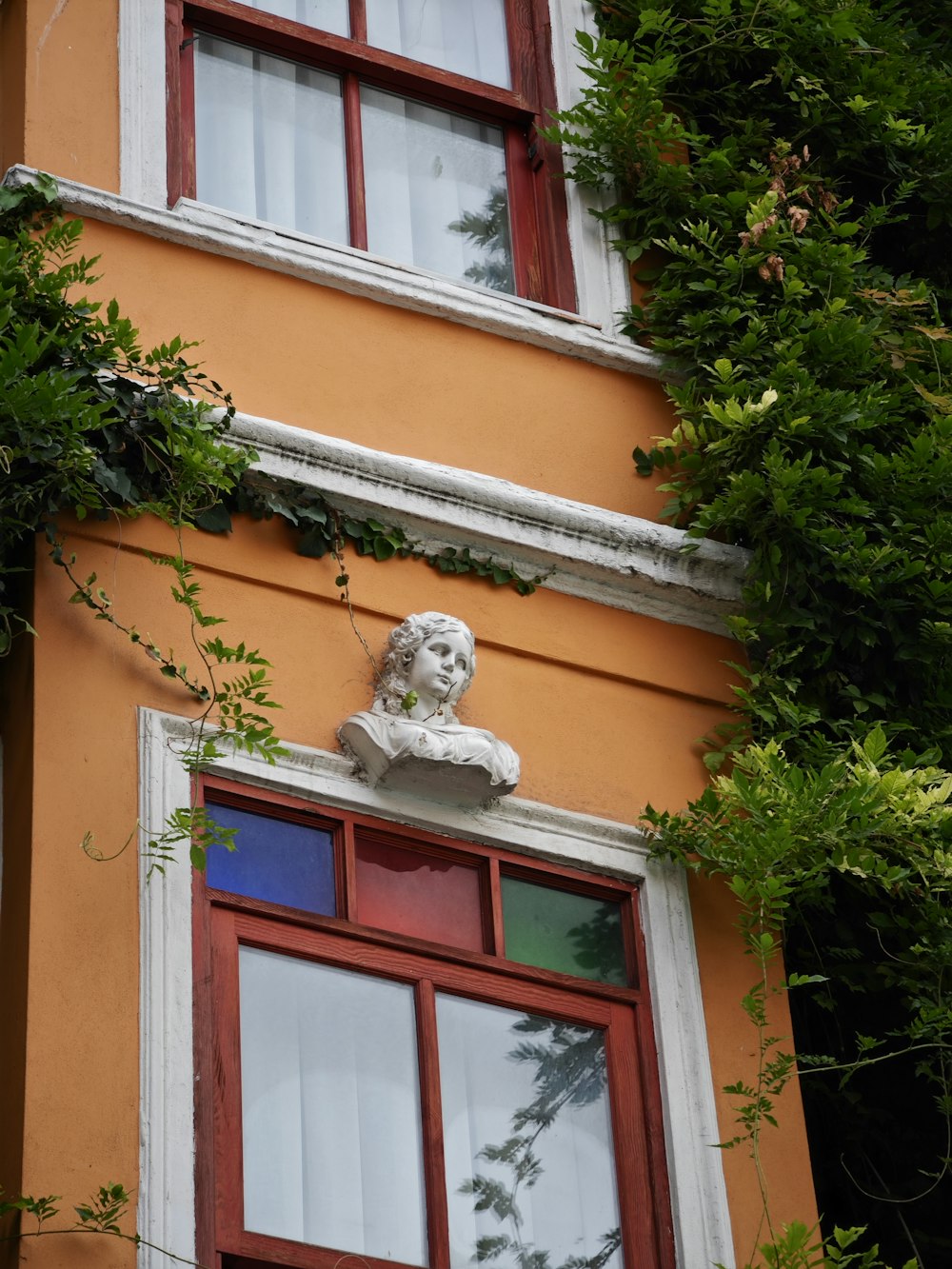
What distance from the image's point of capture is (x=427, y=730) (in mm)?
7531

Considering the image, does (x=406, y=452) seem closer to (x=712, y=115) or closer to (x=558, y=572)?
(x=558, y=572)

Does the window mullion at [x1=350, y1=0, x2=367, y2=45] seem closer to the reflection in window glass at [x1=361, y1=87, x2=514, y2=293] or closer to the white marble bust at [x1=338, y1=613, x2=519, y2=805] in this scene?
the reflection in window glass at [x1=361, y1=87, x2=514, y2=293]

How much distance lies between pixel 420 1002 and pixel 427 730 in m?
0.79

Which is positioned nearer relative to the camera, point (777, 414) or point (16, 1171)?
point (16, 1171)

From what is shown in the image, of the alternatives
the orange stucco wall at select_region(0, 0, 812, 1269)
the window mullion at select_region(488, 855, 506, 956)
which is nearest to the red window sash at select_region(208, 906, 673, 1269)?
the window mullion at select_region(488, 855, 506, 956)

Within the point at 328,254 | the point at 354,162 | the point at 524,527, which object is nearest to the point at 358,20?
the point at 354,162

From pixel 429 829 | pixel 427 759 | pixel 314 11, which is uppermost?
pixel 314 11

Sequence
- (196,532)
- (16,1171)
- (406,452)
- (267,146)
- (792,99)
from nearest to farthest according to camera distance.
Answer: (16,1171)
(196,532)
(406,452)
(267,146)
(792,99)

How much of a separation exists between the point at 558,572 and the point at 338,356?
3.12 ft

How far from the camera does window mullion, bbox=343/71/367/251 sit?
881 centimetres

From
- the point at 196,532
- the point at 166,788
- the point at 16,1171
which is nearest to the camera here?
the point at 16,1171

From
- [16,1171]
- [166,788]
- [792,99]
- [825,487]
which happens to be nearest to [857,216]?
[792,99]

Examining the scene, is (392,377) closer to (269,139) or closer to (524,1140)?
(269,139)

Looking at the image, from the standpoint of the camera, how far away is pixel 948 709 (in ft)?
27.5
